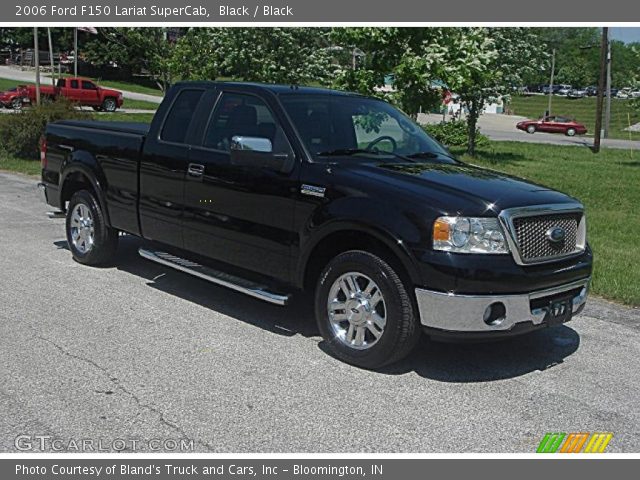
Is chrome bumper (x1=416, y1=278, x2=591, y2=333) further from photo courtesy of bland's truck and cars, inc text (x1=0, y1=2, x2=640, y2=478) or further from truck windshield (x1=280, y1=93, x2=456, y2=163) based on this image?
truck windshield (x1=280, y1=93, x2=456, y2=163)

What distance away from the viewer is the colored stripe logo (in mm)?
4125

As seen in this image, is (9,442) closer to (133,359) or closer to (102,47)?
(133,359)

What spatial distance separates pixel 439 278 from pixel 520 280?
526mm

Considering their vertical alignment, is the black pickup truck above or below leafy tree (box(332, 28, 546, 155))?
below

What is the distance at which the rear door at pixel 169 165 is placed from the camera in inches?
257

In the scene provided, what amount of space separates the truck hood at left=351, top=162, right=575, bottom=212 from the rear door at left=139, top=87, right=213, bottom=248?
1.76 metres

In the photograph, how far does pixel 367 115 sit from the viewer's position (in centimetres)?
639

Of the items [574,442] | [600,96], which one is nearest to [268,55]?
[574,442]

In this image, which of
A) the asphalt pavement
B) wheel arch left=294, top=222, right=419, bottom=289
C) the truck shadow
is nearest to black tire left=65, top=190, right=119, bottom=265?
the truck shadow

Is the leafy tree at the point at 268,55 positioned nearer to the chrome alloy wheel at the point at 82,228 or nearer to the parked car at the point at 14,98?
the chrome alloy wheel at the point at 82,228

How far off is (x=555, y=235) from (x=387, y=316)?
1.26 m

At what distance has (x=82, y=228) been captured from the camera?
26.0ft

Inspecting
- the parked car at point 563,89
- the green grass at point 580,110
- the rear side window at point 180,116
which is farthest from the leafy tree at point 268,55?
the parked car at point 563,89
